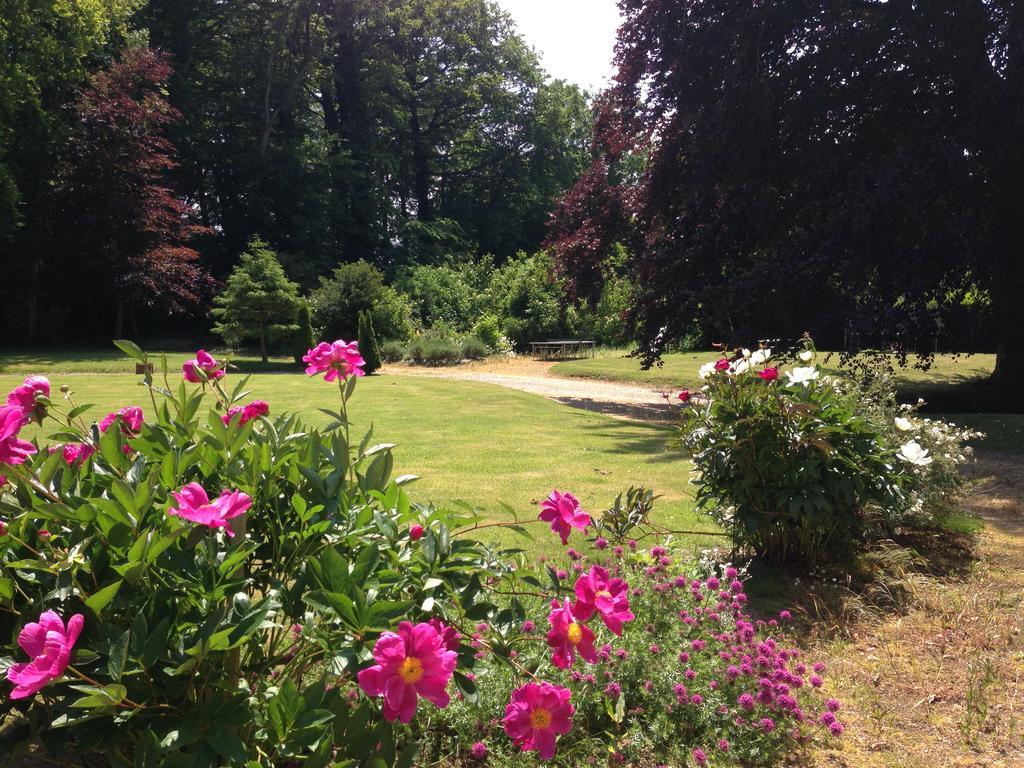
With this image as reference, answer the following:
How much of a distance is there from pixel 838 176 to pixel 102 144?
20.9 m

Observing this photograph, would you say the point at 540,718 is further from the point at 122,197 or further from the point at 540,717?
the point at 122,197

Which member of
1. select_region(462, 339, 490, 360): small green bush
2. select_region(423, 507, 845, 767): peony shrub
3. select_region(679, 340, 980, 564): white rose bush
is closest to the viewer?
select_region(423, 507, 845, 767): peony shrub

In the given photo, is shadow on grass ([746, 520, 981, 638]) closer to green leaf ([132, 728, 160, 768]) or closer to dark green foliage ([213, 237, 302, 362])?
green leaf ([132, 728, 160, 768])

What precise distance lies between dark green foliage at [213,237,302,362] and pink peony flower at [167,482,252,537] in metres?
19.5

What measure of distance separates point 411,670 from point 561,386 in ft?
45.2

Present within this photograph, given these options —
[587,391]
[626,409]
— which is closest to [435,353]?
[587,391]

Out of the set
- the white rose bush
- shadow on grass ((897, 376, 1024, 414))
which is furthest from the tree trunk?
the white rose bush

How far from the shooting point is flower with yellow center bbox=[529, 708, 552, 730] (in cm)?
130

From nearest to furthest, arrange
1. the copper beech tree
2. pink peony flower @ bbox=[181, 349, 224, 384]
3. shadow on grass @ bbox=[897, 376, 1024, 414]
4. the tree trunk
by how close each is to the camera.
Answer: pink peony flower @ bbox=[181, 349, 224, 384], shadow on grass @ bbox=[897, 376, 1024, 414], the copper beech tree, the tree trunk

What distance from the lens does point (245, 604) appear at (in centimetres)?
125

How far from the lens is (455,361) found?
1989 cm

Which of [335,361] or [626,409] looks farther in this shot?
[626,409]

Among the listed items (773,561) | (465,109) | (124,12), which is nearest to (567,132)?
(465,109)

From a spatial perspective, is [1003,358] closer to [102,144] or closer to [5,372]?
[5,372]
